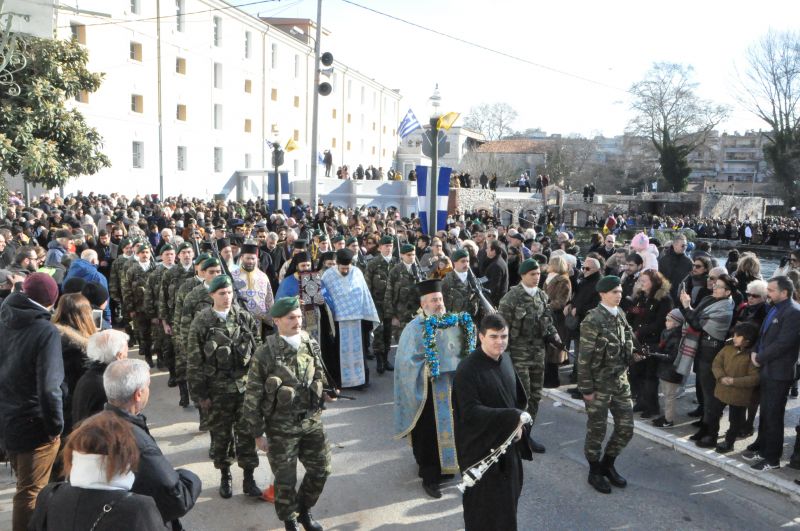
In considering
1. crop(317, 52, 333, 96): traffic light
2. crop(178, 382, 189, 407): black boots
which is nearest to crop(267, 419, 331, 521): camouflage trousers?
crop(178, 382, 189, 407): black boots

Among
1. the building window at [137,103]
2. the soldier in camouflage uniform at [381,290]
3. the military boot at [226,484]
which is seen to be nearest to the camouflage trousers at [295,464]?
the military boot at [226,484]

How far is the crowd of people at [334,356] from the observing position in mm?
3848

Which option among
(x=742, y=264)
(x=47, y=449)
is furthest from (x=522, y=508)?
(x=742, y=264)

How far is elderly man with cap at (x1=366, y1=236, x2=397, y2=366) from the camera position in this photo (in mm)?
9508

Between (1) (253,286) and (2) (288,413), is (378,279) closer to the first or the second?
(1) (253,286)

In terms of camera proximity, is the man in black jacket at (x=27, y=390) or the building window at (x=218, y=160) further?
the building window at (x=218, y=160)

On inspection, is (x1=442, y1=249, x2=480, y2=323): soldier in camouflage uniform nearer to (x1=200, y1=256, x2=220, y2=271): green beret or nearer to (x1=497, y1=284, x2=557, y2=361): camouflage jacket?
(x1=497, y1=284, x2=557, y2=361): camouflage jacket

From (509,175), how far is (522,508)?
65690 millimetres

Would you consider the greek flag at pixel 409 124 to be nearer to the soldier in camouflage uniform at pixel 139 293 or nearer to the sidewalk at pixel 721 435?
the soldier in camouflage uniform at pixel 139 293

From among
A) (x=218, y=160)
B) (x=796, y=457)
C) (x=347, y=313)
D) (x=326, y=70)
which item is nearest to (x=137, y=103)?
(x=218, y=160)

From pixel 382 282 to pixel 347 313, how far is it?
63.7 inches

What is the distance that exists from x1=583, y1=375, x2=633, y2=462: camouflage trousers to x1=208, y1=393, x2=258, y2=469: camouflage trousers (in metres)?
3.04

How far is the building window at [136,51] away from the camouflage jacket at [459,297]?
94.1 ft

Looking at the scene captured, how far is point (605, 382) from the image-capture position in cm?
557
